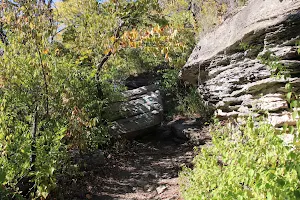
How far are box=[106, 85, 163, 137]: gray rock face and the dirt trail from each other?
428 millimetres

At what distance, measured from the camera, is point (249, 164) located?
1.98m

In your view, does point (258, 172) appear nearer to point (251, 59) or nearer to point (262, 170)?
point (262, 170)

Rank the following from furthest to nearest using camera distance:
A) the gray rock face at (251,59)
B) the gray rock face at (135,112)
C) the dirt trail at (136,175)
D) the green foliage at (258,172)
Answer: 1. the gray rock face at (135,112)
2. the dirt trail at (136,175)
3. the gray rock face at (251,59)
4. the green foliage at (258,172)

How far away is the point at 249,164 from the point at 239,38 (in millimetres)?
3609

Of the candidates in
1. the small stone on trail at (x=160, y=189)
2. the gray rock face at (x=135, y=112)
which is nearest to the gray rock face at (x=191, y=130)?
the gray rock face at (x=135, y=112)

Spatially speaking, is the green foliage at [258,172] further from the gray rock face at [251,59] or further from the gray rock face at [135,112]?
the gray rock face at [135,112]

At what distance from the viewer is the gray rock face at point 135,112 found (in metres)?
7.09

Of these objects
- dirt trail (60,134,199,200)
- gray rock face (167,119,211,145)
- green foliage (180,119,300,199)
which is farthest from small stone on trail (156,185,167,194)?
gray rock face (167,119,211,145)

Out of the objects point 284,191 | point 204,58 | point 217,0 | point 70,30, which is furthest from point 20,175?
point 217,0

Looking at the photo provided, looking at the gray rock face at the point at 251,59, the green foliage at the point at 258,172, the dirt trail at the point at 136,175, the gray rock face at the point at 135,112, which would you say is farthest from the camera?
the gray rock face at the point at 135,112

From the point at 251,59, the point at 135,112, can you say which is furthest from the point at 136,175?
the point at 251,59

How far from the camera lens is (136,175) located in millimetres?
5723

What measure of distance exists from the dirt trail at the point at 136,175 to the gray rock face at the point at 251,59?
1.68m

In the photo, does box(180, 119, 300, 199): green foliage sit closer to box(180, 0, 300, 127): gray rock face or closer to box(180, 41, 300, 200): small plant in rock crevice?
box(180, 41, 300, 200): small plant in rock crevice
